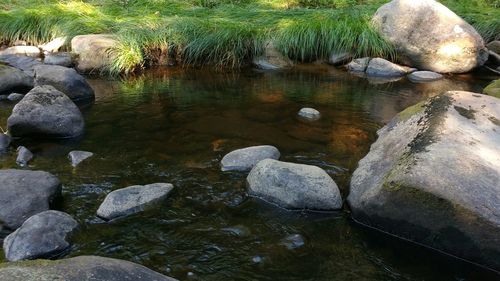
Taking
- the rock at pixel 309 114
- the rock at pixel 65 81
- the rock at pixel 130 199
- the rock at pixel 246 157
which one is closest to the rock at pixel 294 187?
the rock at pixel 246 157

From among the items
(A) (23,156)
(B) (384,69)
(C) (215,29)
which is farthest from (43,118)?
(B) (384,69)

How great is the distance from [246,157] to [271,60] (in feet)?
16.3

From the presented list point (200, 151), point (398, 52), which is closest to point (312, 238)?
point (200, 151)

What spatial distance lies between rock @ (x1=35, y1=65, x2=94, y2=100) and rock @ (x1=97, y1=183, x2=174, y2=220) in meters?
3.49

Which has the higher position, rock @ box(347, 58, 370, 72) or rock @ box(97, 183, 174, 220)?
rock @ box(97, 183, 174, 220)

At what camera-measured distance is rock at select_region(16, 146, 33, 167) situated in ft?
16.4

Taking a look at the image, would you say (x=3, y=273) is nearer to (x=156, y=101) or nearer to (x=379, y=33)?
(x=156, y=101)

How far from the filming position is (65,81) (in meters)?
7.20

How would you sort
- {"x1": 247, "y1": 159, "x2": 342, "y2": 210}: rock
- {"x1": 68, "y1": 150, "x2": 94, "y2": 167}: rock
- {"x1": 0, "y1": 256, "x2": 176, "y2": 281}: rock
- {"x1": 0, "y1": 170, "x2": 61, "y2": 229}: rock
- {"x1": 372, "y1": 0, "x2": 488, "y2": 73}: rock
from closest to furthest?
{"x1": 0, "y1": 256, "x2": 176, "y2": 281}: rock
{"x1": 0, "y1": 170, "x2": 61, "y2": 229}: rock
{"x1": 247, "y1": 159, "x2": 342, "y2": 210}: rock
{"x1": 68, "y1": 150, "x2": 94, "y2": 167}: rock
{"x1": 372, "y1": 0, "x2": 488, "y2": 73}: rock

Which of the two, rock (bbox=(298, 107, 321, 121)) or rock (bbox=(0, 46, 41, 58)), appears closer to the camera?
rock (bbox=(298, 107, 321, 121))

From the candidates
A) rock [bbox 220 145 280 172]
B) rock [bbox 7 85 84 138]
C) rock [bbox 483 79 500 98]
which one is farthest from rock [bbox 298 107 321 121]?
rock [bbox 7 85 84 138]

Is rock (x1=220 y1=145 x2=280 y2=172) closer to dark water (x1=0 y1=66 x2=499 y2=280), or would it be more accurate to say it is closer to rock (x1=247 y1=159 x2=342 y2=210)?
dark water (x1=0 y1=66 x2=499 y2=280)

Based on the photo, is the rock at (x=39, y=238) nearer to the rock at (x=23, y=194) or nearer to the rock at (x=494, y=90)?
the rock at (x=23, y=194)

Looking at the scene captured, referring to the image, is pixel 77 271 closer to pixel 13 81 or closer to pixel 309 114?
pixel 309 114
